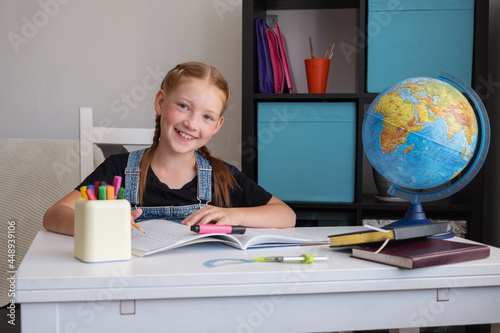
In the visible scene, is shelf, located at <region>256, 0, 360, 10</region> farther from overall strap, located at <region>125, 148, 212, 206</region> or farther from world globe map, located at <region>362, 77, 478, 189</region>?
world globe map, located at <region>362, 77, 478, 189</region>

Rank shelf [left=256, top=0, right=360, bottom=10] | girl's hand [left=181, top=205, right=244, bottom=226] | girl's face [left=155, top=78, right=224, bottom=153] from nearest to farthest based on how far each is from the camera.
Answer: girl's hand [left=181, top=205, right=244, bottom=226] → girl's face [left=155, top=78, right=224, bottom=153] → shelf [left=256, top=0, right=360, bottom=10]

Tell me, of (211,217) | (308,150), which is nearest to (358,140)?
(308,150)

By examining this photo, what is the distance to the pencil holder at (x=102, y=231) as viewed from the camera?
0.80 m

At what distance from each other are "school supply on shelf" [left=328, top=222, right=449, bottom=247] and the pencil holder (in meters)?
0.40

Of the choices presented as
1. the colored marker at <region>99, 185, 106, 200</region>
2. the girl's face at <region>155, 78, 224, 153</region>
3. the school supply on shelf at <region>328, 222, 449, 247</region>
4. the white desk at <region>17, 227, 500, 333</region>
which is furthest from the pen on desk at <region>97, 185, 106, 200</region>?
the girl's face at <region>155, 78, 224, 153</region>

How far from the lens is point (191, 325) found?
2.54 ft

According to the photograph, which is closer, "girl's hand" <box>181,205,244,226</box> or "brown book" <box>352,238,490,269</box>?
Answer: "brown book" <box>352,238,490,269</box>

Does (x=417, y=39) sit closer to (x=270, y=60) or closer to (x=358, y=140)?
(x=358, y=140)

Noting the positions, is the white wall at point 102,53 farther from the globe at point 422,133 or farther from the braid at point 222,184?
the globe at point 422,133

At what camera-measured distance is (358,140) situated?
200cm

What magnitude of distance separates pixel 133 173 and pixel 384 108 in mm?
737

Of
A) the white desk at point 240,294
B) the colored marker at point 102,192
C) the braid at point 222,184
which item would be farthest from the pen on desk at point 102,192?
the braid at point 222,184

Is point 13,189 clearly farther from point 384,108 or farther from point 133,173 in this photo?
point 384,108

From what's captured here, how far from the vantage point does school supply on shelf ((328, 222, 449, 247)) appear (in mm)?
886
